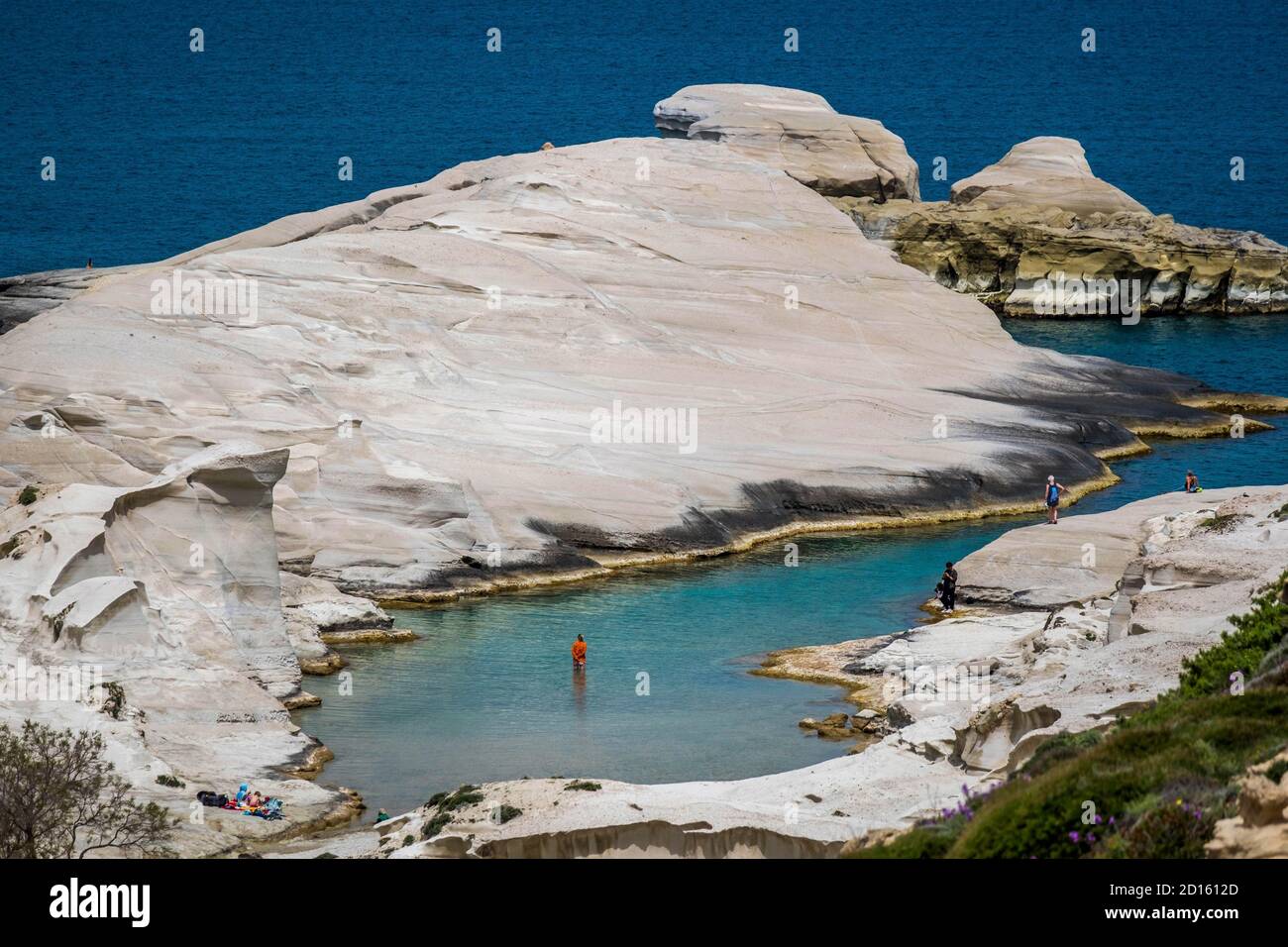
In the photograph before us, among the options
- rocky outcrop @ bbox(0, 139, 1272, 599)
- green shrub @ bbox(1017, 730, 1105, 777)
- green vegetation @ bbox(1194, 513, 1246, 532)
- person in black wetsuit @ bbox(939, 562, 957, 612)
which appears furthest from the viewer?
rocky outcrop @ bbox(0, 139, 1272, 599)

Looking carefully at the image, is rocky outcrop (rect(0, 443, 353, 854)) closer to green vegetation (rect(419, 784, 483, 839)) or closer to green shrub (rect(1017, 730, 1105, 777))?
green vegetation (rect(419, 784, 483, 839))

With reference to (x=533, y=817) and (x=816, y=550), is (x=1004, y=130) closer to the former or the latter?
(x=816, y=550)

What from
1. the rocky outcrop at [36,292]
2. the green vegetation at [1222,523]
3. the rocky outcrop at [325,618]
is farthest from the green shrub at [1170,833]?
the rocky outcrop at [36,292]

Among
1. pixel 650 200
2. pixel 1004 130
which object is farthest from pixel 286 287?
pixel 1004 130

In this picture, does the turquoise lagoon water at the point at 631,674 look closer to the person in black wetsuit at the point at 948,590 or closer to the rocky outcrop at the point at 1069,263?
the person in black wetsuit at the point at 948,590

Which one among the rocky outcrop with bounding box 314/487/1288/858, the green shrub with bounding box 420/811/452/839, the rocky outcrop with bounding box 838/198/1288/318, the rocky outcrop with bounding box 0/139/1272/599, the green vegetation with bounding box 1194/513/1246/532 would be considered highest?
the rocky outcrop with bounding box 838/198/1288/318

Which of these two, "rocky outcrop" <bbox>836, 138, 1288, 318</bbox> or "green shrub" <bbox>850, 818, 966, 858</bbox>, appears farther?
"rocky outcrop" <bbox>836, 138, 1288, 318</bbox>

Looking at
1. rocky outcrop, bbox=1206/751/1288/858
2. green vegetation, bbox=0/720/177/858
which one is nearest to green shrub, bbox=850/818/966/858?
rocky outcrop, bbox=1206/751/1288/858
